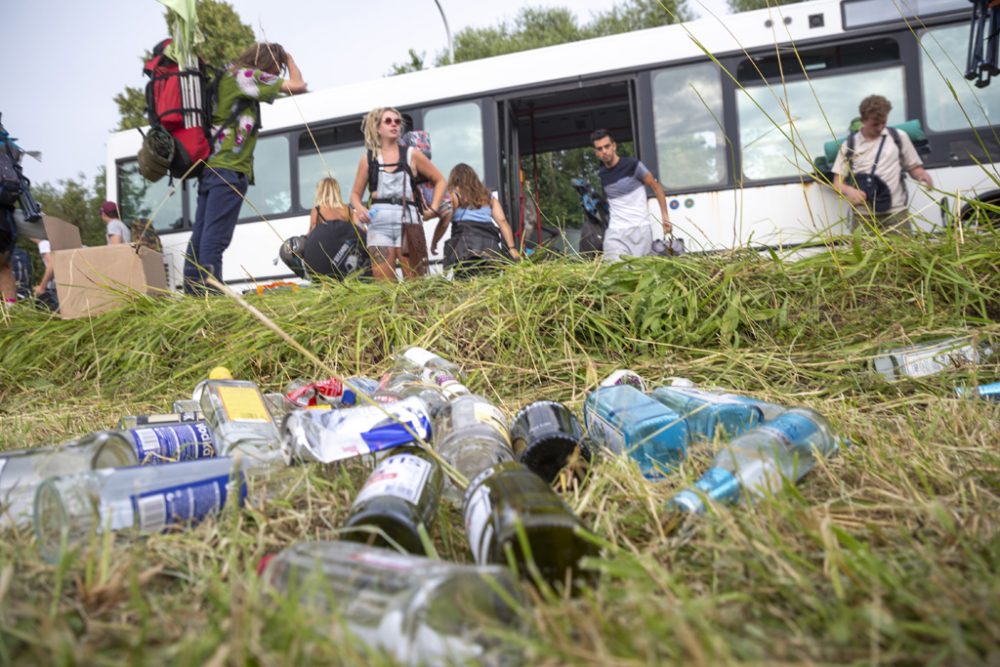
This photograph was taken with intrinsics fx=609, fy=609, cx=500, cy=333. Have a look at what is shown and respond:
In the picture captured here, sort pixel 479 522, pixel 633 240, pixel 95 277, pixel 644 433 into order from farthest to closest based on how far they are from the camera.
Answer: pixel 633 240, pixel 95 277, pixel 644 433, pixel 479 522

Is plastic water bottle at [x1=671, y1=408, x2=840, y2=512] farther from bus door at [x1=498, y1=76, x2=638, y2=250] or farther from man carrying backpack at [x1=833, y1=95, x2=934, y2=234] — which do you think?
bus door at [x1=498, y1=76, x2=638, y2=250]

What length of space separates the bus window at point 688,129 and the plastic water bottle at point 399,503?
5.64 m

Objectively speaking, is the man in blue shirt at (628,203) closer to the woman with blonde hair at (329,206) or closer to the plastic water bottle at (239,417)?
the woman with blonde hair at (329,206)

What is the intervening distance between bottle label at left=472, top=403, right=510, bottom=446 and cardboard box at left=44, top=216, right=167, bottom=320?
260cm

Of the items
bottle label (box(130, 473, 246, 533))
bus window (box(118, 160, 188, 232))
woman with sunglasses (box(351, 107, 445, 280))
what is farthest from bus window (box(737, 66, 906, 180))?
bus window (box(118, 160, 188, 232))

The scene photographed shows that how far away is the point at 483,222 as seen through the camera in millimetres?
4773

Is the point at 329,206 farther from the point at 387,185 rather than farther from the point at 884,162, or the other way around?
the point at 884,162

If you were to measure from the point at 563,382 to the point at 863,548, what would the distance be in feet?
4.68

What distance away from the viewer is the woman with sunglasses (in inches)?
171

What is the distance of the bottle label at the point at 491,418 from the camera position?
1.45 metres

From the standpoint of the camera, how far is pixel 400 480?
103cm

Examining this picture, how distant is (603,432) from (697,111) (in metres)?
5.46

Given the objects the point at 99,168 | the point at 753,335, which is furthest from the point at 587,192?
the point at 99,168

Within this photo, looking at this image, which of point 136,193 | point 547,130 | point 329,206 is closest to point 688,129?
point 547,130
